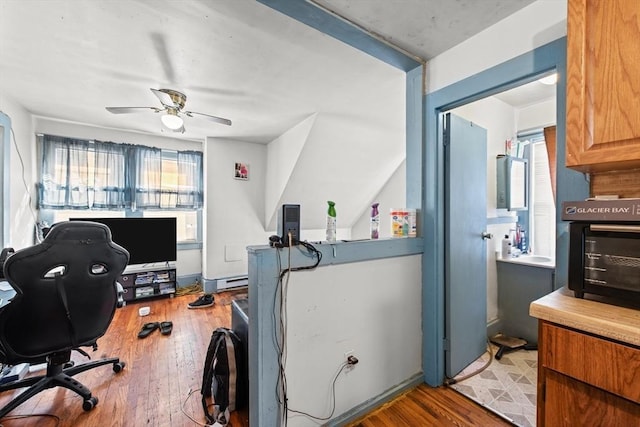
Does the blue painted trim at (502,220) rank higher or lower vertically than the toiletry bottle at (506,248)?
higher

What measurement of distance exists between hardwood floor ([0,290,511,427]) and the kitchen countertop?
3.53 ft

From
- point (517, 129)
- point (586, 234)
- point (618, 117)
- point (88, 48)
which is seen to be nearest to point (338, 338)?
point (586, 234)

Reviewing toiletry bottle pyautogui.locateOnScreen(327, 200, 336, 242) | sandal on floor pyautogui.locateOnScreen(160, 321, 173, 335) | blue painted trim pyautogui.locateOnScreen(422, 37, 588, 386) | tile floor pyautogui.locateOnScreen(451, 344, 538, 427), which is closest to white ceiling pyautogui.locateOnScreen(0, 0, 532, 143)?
blue painted trim pyautogui.locateOnScreen(422, 37, 588, 386)

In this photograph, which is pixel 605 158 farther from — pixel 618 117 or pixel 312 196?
pixel 312 196

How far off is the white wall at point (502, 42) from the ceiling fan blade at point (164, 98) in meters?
2.10

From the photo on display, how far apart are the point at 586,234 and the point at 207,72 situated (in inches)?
99.8

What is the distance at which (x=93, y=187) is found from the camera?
141 inches

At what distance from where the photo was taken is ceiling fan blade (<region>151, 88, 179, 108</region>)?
213 centimetres

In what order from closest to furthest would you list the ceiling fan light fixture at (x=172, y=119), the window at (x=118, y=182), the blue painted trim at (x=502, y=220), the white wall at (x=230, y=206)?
1. the ceiling fan light fixture at (x=172, y=119)
2. the blue painted trim at (x=502, y=220)
3. the window at (x=118, y=182)
4. the white wall at (x=230, y=206)

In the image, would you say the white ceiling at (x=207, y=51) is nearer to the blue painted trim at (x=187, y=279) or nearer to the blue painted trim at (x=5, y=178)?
the blue painted trim at (x=5, y=178)

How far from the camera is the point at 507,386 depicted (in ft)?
6.04

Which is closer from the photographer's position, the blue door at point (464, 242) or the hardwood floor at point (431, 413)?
the hardwood floor at point (431, 413)

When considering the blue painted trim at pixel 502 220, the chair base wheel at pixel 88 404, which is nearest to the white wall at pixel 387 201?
the blue painted trim at pixel 502 220

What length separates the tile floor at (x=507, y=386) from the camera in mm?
1604
